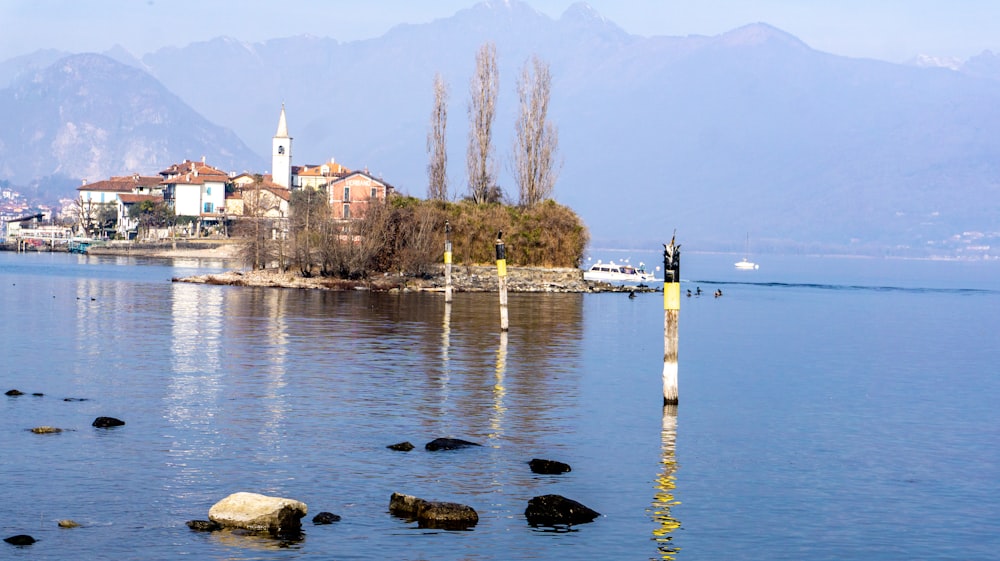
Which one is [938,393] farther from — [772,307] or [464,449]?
[772,307]

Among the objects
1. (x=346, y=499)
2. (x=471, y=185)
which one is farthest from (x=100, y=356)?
(x=471, y=185)

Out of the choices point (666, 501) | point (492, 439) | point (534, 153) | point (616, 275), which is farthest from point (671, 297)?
point (616, 275)

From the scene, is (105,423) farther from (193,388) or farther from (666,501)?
(666,501)

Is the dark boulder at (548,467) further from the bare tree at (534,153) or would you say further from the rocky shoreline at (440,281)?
the bare tree at (534,153)

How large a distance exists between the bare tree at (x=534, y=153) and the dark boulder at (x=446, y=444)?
82063mm

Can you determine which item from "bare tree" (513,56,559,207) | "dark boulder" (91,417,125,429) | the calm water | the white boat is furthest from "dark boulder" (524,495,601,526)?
the white boat

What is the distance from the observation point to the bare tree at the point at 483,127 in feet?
361

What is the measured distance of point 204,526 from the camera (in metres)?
19.9

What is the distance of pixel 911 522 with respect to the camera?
72.8 feet

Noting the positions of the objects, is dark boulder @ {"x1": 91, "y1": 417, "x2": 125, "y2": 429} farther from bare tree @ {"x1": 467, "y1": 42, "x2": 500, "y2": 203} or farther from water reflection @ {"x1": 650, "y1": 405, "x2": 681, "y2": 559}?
Answer: bare tree @ {"x1": 467, "y1": 42, "x2": 500, "y2": 203}

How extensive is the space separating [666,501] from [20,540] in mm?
10849

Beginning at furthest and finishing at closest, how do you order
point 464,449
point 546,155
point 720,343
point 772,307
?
point 546,155, point 772,307, point 720,343, point 464,449

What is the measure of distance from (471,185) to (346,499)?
292 ft

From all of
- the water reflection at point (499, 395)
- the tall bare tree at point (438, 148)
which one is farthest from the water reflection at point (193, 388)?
the tall bare tree at point (438, 148)
